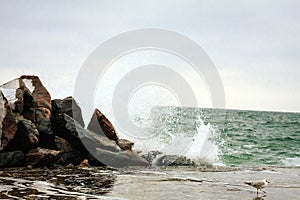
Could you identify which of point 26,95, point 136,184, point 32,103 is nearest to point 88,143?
point 32,103

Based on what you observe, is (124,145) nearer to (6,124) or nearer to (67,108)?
(67,108)

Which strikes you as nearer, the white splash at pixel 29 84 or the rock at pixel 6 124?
the rock at pixel 6 124

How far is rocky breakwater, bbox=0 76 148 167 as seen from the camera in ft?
42.7

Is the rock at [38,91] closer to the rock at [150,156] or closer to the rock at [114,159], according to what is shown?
the rock at [114,159]

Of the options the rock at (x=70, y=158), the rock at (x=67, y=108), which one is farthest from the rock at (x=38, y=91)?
the rock at (x=70, y=158)

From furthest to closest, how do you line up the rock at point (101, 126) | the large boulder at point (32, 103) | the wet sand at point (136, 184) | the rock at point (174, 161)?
the rock at point (174, 161)
the rock at point (101, 126)
the large boulder at point (32, 103)
the wet sand at point (136, 184)

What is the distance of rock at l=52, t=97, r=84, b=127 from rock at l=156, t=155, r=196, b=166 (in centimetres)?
358

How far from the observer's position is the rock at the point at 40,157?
13.1 meters

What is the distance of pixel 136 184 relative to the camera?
11047 mm

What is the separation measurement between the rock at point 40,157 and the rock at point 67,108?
2.08m

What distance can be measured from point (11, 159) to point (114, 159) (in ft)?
12.1

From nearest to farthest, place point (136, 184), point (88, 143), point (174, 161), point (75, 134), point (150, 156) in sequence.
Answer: point (136, 184) → point (75, 134) → point (88, 143) → point (174, 161) → point (150, 156)

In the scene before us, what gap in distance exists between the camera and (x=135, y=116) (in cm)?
3005

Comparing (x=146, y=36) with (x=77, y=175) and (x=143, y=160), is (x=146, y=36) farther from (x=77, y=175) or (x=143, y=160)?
(x=77, y=175)
